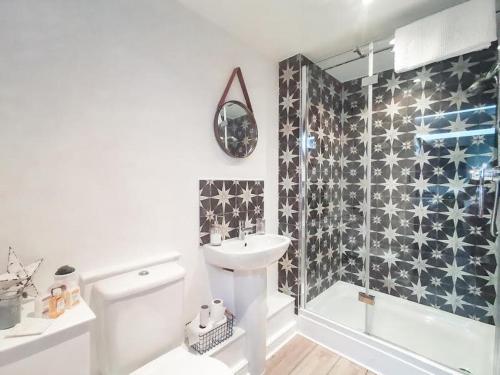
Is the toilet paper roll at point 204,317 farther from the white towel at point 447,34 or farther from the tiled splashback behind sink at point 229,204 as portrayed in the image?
the white towel at point 447,34

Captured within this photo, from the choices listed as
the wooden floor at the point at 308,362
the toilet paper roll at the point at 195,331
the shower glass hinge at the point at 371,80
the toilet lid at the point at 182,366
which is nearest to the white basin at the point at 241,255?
the toilet paper roll at the point at 195,331

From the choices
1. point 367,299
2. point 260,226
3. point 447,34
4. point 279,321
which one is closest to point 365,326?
point 367,299

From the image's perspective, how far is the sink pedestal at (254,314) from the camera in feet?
4.96

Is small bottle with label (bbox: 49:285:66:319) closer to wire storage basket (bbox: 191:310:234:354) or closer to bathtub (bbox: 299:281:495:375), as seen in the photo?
wire storage basket (bbox: 191:310:234:354)

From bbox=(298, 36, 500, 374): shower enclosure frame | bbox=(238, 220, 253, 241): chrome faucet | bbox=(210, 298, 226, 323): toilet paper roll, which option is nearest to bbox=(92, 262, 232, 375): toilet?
bbox=(210, 298, 226, 323): toilet paper roll

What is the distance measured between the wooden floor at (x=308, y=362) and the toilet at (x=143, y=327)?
0.80 metres

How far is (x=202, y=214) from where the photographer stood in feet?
5.15

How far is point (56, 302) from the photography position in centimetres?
85

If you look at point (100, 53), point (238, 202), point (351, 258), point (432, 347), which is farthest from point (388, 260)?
point (100, 53)

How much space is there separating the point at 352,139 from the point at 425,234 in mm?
1112

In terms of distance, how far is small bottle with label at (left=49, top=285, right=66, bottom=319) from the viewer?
0.84m

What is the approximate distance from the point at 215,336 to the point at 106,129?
132 centimetres

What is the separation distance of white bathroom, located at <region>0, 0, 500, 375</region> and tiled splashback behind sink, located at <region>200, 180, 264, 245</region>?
0.06 ft

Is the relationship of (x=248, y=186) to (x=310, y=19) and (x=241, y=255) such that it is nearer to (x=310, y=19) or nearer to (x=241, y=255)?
(x=241, y=255)
